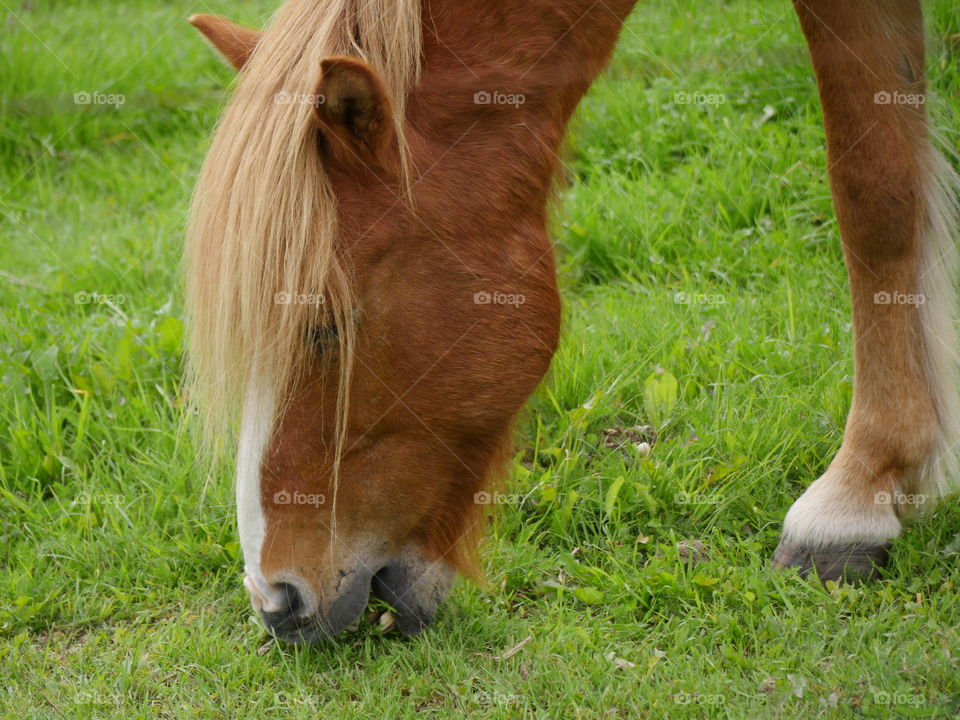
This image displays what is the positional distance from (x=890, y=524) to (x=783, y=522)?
341mm

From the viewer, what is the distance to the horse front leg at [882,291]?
3000mm

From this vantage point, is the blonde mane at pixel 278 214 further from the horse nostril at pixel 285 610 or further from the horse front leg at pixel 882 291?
the horse front leg at pixel 882 291

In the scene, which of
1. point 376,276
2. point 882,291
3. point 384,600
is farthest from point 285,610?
point 882,291

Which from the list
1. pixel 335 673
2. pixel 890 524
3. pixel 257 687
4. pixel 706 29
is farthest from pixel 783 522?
pixel 706 29

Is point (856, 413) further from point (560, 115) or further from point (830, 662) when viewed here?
point (560, 115)

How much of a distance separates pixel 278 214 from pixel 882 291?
6.32 feet

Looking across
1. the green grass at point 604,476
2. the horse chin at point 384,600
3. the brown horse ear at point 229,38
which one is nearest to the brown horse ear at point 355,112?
the brown horse ear at point 229,38

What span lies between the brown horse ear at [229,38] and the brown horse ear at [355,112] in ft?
1.82

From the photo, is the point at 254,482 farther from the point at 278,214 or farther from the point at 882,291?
the point at 882,291

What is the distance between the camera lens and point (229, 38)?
2.71m

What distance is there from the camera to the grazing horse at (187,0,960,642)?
2.35m

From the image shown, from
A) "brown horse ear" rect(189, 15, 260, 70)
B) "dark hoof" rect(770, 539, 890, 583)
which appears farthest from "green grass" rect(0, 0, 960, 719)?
"brown horse ear" rect(189, 15, 260, 70)

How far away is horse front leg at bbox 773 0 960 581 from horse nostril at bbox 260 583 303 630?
1494 millimetres

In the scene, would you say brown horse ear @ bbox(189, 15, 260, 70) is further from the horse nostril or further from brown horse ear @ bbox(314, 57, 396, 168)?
the horse nostril
